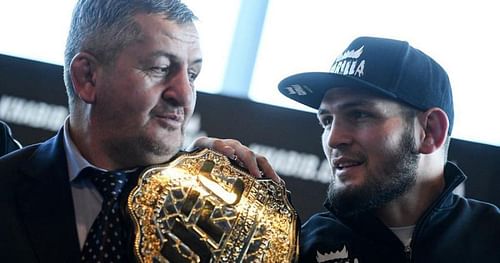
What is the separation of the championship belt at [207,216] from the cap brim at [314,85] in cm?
35

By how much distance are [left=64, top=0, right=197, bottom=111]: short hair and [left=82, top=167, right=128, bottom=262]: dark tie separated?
0.22m

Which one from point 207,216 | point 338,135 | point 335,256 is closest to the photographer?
point 207,216

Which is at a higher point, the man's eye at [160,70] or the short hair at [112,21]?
the short hair at [112,21]

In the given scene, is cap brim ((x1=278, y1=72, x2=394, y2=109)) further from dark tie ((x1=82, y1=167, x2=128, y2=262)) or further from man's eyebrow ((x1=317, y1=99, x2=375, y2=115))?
dark tie ((x1=82, y1=167, x2=128, y2=262))

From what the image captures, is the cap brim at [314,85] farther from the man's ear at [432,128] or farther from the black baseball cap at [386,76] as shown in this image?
the man's ear at [432,128]

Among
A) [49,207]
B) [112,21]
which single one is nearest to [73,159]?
[49,207]

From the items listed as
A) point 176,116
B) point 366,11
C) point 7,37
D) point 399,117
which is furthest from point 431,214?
point 7,37

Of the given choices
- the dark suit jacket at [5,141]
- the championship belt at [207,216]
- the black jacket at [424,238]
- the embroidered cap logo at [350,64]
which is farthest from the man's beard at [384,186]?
the dark suit jacket at [5,141]

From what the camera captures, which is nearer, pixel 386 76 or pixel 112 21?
pixel 112 21

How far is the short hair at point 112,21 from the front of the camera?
1106 mm

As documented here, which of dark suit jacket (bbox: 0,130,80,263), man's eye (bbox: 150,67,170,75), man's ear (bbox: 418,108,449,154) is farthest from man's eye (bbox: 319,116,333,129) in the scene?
dark suit jacket (bbox: 0,130,80,263)

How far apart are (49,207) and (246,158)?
0.31 m

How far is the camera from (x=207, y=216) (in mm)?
977

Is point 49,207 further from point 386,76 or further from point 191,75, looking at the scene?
point 386,76
